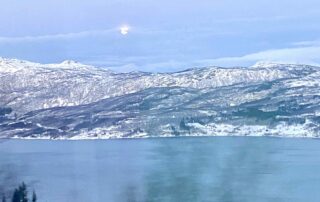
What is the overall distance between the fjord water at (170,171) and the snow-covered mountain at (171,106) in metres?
15.4

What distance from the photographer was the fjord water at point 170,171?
4962 cm

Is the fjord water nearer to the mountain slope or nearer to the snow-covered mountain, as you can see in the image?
the snow-covered mountain

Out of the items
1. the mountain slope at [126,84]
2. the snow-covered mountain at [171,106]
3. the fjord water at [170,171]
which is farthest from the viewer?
the mountain slope at [126,84]

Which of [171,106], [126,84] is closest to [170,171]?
[171,106]

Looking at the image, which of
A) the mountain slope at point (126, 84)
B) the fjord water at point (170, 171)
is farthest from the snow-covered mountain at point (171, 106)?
the fjord water at point (170, 171)

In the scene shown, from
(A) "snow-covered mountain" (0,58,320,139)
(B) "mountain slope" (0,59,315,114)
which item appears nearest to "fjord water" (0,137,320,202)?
(A) "snow-covered mountain" (0,58,320,139)

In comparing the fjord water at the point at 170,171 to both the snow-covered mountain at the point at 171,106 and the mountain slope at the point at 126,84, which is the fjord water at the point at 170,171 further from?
the mountain slope at the point at 126,84

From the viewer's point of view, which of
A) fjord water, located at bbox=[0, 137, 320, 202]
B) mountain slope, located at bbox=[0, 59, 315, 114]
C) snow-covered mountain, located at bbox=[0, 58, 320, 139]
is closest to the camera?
fjord water, located at bbox=[0, 137, 320, 202]

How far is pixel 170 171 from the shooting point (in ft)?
205

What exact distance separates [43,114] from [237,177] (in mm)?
97606

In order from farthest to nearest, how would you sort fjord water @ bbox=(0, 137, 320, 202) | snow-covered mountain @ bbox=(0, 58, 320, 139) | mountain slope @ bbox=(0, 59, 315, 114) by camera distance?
mountain slope @ bbox=(0, 59, 315, 114) < snow-covered mountain @ bbox=(0, 58, 320, 139) < fjord water @ bbox=(0, 137, 320, 202)

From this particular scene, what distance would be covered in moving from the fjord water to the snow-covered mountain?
1536cm

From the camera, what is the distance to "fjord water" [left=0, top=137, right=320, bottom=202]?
49625mm

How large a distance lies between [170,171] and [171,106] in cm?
8839
